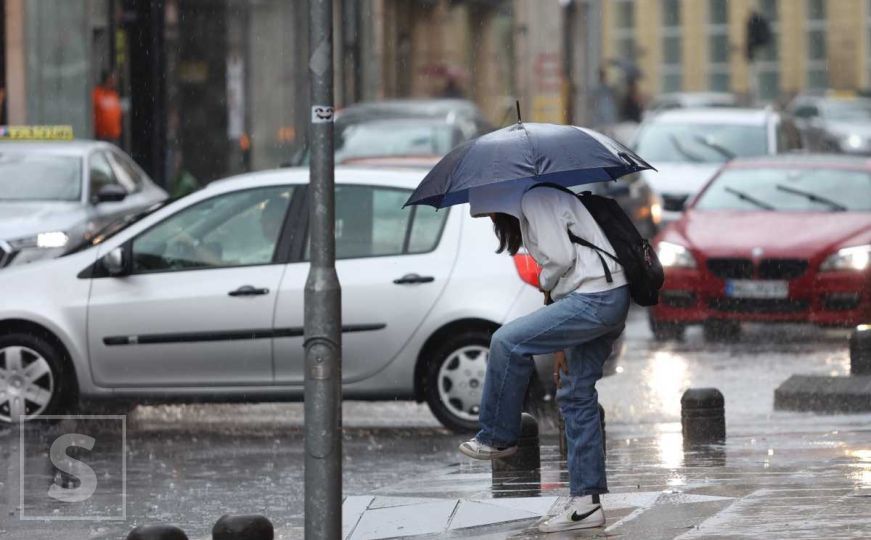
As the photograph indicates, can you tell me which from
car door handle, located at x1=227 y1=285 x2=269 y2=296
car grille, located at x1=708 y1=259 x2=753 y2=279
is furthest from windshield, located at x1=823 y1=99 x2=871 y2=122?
car door handle, located at x1=227 y1=285 x2=269 y2=296

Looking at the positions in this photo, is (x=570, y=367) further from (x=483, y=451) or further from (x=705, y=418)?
(x=705, y=418)

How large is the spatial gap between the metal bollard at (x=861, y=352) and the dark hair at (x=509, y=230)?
5231mm

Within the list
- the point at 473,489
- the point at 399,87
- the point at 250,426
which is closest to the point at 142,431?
the point at 250,426

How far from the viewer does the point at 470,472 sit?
9.82 m

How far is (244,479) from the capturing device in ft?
33.3

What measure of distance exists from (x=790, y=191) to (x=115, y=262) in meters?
7.08

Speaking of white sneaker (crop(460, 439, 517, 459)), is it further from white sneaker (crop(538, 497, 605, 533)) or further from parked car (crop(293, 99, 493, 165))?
parked car (crop(293, 99, 493, 165))

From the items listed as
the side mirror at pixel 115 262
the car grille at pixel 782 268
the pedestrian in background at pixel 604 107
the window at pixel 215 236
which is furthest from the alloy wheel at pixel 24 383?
the pedestrian in background at pixel 604 107

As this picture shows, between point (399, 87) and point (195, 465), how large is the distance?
35.8 metres

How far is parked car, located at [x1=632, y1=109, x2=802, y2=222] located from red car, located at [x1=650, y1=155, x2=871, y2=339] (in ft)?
15.4

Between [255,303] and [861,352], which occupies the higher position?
[255,303]

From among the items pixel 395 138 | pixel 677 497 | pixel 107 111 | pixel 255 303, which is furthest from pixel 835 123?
pixel 677 497

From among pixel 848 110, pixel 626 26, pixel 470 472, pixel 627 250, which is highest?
pixel 626 26

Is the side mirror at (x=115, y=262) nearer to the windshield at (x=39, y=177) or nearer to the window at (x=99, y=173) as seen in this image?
the windshield at (x=39, y=177)
